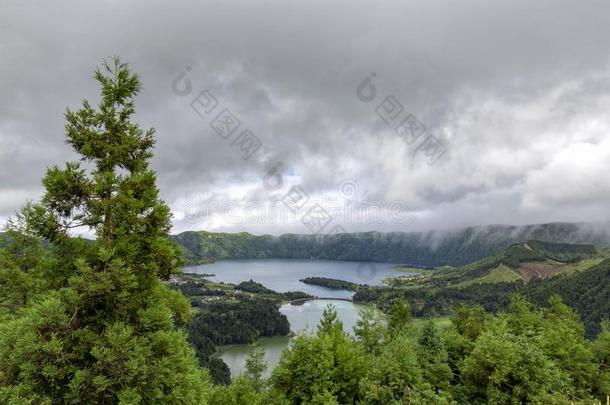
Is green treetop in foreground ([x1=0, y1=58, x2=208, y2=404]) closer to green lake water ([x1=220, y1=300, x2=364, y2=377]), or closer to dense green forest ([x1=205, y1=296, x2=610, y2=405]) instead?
dense green forest ([x1=205, y1=296, x2=610, y2=405])

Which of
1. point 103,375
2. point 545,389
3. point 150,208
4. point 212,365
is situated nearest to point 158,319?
point 103,375

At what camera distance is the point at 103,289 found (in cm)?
948

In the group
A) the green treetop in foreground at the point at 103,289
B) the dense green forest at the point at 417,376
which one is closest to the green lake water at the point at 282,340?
the dense green forest at the point at 417,376

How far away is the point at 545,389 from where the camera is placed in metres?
22.8

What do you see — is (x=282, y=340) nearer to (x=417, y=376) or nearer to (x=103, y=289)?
(x=417, y=376)

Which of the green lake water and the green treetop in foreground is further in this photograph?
the green lake water

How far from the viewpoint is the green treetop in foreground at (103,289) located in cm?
904

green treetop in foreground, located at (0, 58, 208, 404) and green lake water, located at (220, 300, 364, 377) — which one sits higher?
green treetop in foreground, located at (0, 58, 208, 404)

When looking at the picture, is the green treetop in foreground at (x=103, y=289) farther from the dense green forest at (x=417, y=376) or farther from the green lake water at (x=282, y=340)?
the green lake water at (x=282, y=340)

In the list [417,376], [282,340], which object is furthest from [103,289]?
[282,340]

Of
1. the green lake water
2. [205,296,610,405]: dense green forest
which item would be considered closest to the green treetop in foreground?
[205,296,610,405]: dense green forest

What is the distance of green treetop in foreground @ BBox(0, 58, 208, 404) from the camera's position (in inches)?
356

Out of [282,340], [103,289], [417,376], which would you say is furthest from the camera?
[282,340]

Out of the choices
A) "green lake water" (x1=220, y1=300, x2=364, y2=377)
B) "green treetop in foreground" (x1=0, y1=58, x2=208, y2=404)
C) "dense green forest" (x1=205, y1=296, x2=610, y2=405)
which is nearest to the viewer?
"green treetop in foreground" (x1=0, y1=58, x2=208, y2=404)
